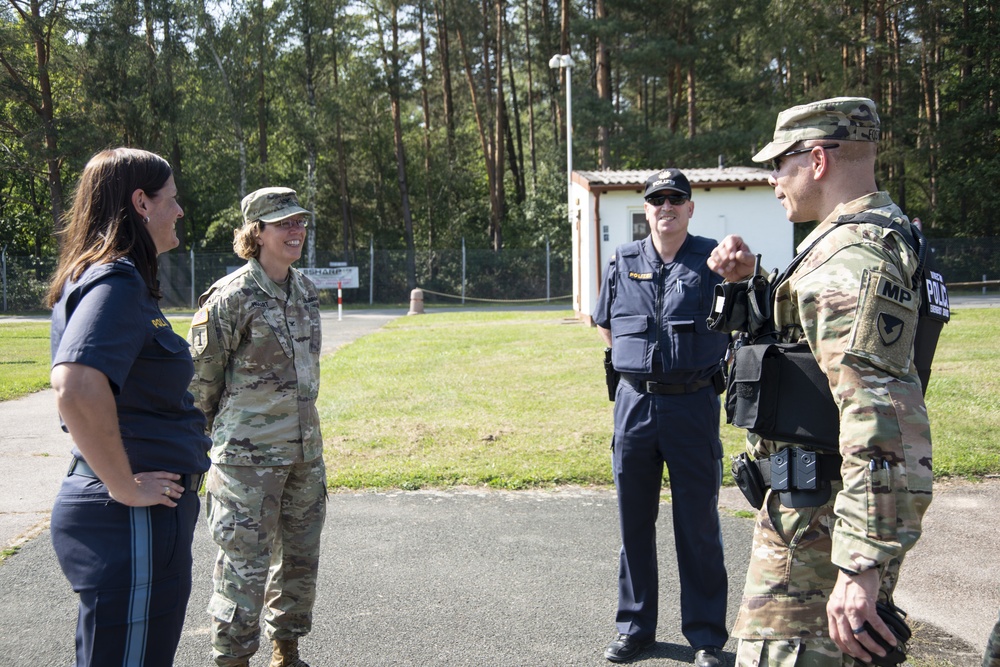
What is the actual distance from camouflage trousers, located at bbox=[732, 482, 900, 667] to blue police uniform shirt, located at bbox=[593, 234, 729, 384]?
142cm

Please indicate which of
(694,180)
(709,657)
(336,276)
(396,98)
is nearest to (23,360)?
(709,657)

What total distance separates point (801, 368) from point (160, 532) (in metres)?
1.92

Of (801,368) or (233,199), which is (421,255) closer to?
(233,199)

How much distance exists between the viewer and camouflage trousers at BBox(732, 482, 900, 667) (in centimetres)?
222

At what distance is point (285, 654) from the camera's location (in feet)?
11.5

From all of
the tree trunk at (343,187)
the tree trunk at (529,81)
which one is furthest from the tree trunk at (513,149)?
the tree trunk at (343,187)

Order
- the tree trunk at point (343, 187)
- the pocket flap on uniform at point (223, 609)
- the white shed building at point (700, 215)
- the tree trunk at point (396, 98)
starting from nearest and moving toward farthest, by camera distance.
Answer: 1. the pocket flap on uniform at point (223, 609)
2. the white shed building at point (700, 215)
3. the tree trunk at point (396, 98)
4. the tree trunk at point (343, 187)

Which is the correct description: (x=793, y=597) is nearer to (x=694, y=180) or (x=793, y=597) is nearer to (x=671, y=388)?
(x=671, y=388)

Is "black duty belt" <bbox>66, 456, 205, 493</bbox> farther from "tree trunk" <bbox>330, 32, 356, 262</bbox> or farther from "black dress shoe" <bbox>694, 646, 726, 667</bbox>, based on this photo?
"tree trunk" <bbox>330, 32, 356, 262</bbox>

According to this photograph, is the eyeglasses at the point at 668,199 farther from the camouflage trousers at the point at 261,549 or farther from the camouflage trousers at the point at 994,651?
the camouflage trousers at the point at 994,651

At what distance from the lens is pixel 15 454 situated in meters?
7.25

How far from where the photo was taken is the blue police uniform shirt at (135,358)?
219 cm

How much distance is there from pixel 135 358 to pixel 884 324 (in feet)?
6.66

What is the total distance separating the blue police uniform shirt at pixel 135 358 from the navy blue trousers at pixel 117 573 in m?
0.14
